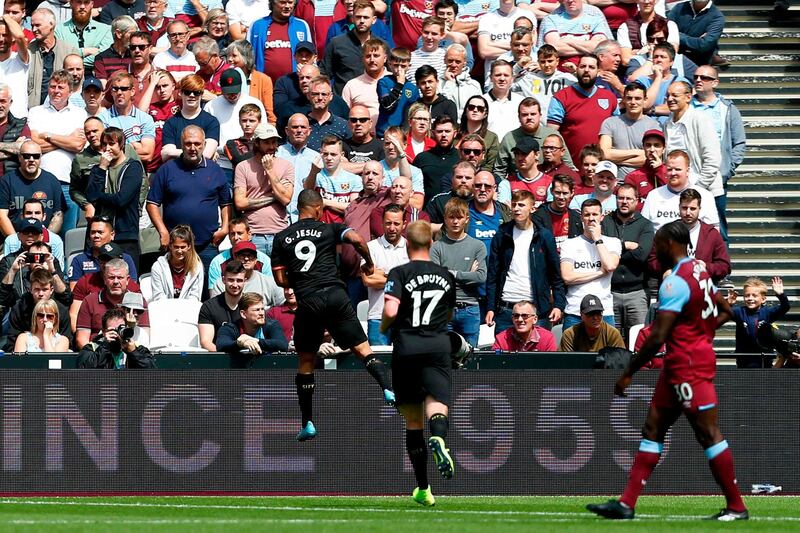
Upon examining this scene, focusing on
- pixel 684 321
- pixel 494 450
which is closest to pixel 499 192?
pixel 494 450

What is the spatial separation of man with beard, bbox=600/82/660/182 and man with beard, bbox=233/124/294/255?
390 centimetres

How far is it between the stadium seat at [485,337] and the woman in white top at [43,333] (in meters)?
4.26

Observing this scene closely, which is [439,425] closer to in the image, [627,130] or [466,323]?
[466,323]

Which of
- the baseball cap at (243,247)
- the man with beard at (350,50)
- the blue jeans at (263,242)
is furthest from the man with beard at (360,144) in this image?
the baseball cap at (243,247)

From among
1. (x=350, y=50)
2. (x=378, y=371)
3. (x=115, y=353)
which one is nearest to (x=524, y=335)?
(x=378, y=371)

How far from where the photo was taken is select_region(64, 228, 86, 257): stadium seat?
58.0 ft

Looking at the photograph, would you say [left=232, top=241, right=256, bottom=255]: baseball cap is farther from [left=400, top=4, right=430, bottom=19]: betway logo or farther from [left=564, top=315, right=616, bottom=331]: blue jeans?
[left=400, top=4, right=430, bottom=19]: betway logo

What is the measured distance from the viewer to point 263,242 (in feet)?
57.6

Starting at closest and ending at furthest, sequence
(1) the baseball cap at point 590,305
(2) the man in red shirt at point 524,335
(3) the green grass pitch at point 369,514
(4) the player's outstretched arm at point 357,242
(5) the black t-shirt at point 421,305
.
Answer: (3) the green grass pitch at point 369,514, (5) the black t-shirt at point 421,305, (4) the player's outstretched arm at point 357,242, (1) the baseball cap at point 590,305, (2) the man in red shirt at point 524,335

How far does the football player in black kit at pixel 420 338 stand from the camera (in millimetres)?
12047

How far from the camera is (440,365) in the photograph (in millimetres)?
12227

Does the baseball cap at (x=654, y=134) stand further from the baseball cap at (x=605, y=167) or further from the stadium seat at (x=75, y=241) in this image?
the stadium seat at (x=75, y=241)

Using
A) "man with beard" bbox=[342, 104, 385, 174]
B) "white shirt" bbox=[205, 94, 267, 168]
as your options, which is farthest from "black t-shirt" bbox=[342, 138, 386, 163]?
"white shirt" bbox=[205, 94, 267, 168]

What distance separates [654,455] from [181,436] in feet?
17.6
